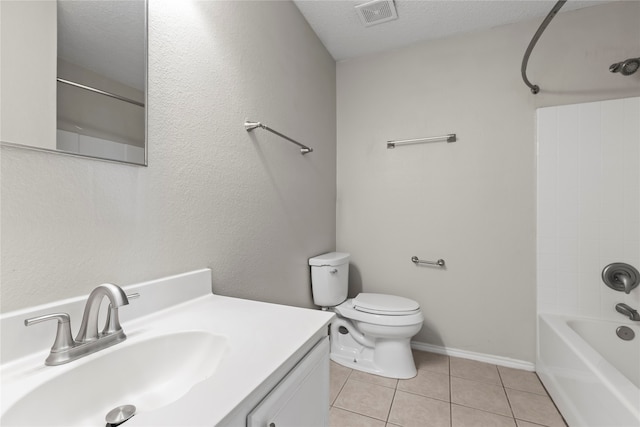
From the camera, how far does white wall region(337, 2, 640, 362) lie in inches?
69.8

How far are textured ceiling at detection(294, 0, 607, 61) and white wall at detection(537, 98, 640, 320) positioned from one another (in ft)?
2.13

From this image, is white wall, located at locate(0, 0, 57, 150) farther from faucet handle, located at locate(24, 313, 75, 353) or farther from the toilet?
the toilet

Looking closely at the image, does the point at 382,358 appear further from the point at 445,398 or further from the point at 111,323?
the point at 111,323

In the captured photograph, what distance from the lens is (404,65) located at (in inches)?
84.7

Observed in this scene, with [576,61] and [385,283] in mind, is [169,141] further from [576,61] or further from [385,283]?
[576,61]

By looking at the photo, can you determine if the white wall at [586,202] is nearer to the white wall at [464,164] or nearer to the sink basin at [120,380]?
the white wall at [464,164]

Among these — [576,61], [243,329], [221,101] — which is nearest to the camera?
[243,329]

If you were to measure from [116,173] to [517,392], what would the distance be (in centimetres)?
220

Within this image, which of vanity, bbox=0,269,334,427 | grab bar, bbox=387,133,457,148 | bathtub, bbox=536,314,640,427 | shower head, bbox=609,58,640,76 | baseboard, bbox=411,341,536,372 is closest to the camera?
vanity, bbox=0,269,334,427

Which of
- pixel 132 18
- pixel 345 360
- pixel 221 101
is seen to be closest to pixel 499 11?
pixel 221 101

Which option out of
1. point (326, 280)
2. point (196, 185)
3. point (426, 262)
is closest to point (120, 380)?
point (196, 185)

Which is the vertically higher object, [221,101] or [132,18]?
[132,18]

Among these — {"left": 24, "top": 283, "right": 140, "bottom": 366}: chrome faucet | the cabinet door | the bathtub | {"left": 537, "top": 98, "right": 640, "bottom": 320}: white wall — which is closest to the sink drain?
{"left": 24, "top": 283, "right": 140, "bottom": 366}: chrome faucet

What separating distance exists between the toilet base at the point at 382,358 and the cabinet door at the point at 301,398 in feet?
3.41
